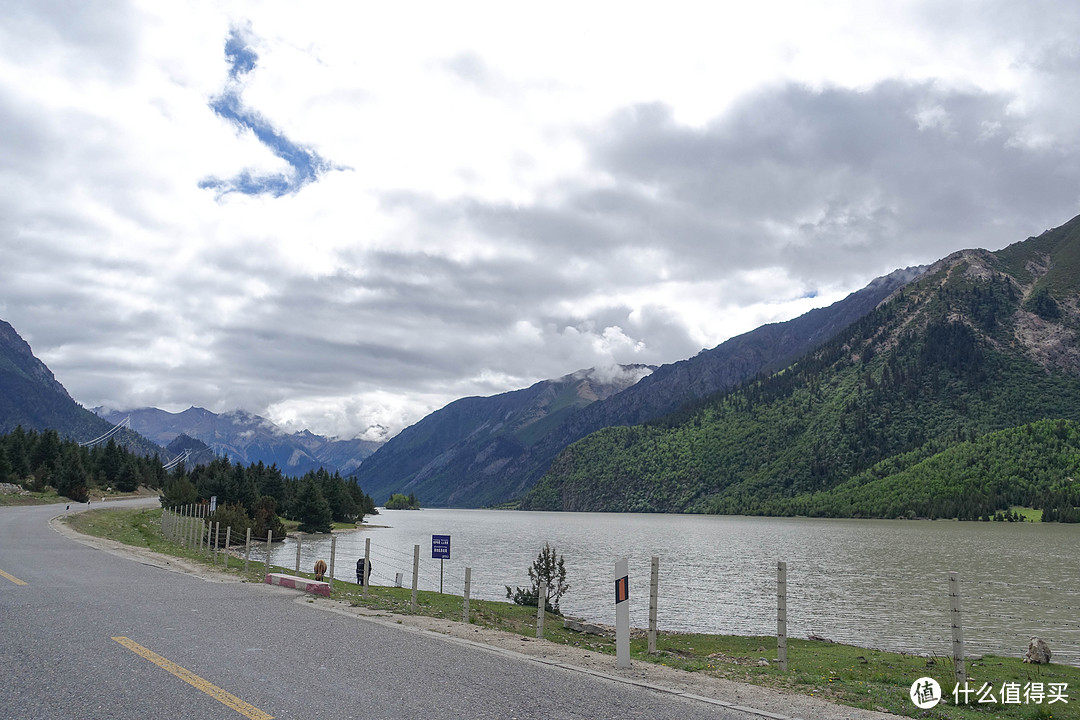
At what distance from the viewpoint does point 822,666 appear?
19219 millimetres

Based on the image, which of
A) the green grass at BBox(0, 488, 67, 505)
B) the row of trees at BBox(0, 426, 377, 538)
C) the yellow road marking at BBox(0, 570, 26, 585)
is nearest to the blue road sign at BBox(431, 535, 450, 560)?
the yellow road marking at BBox(0, 570, 26, 585)

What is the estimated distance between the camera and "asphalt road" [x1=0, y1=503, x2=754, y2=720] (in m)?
9.10

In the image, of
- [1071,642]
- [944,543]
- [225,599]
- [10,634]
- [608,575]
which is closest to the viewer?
[10,634]

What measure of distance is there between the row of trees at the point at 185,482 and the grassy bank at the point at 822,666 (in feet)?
174

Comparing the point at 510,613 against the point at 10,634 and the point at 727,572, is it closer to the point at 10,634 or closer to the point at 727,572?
the point at 10,634

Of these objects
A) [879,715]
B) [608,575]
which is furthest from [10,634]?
[608,575]

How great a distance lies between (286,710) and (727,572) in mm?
56121

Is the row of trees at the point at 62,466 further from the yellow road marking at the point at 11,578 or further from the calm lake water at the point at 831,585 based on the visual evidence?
the yellow road marking at the point at 11,578

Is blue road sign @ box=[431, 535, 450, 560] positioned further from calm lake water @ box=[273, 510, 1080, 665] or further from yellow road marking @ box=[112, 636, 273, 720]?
yellow road marking @ box=[112, 636, 273, 720]

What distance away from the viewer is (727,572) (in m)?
59.3

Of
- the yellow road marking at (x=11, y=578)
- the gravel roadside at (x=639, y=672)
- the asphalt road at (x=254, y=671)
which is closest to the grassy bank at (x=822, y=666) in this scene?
the gravel roadside at (x=639, y=672)

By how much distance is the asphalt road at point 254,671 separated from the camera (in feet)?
29.9

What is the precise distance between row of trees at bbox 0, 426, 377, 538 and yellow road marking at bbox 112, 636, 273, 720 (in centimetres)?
6365

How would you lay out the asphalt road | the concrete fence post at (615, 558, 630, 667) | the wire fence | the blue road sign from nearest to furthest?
the asphalt road < the concrete fence post at (615, 558, 630, 667) < the blue road sign < the wire fence
